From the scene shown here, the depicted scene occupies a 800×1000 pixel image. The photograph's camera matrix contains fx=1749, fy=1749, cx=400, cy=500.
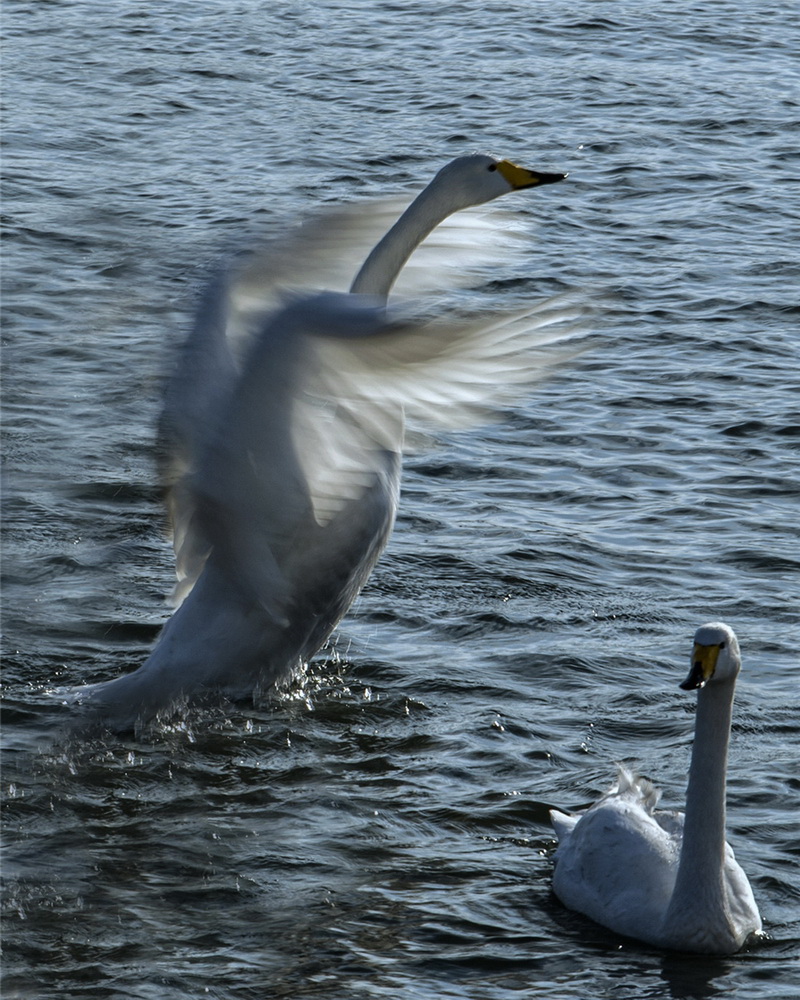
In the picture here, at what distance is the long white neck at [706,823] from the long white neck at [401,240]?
2.21m

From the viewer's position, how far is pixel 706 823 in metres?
6.08

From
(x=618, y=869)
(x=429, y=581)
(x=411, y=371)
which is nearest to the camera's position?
(x=411, y=371)

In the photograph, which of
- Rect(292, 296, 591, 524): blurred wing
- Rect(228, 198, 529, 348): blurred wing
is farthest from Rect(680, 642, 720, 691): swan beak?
Rect(228, 198, 529, 348): blurred wing

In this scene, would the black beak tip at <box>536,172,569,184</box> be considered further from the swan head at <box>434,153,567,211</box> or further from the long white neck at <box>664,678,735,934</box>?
the long white neck at <box>664,678,735,934</box>

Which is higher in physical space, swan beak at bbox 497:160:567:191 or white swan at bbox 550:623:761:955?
swan beak at bbox 497:160:567:191

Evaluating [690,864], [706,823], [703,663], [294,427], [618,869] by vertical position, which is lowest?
[618,869]

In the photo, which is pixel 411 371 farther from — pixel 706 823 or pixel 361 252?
pixel 361 252

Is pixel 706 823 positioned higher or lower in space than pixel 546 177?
lower

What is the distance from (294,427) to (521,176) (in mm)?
2466

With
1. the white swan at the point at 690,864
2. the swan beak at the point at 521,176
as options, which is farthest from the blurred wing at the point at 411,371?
the swan beak at the point at 521,176

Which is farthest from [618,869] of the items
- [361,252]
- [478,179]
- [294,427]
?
[478,179]

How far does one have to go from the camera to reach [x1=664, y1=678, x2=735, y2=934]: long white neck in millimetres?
6008

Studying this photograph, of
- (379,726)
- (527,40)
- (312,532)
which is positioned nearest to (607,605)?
(379,726)

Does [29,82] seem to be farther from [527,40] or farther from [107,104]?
[527,40]
